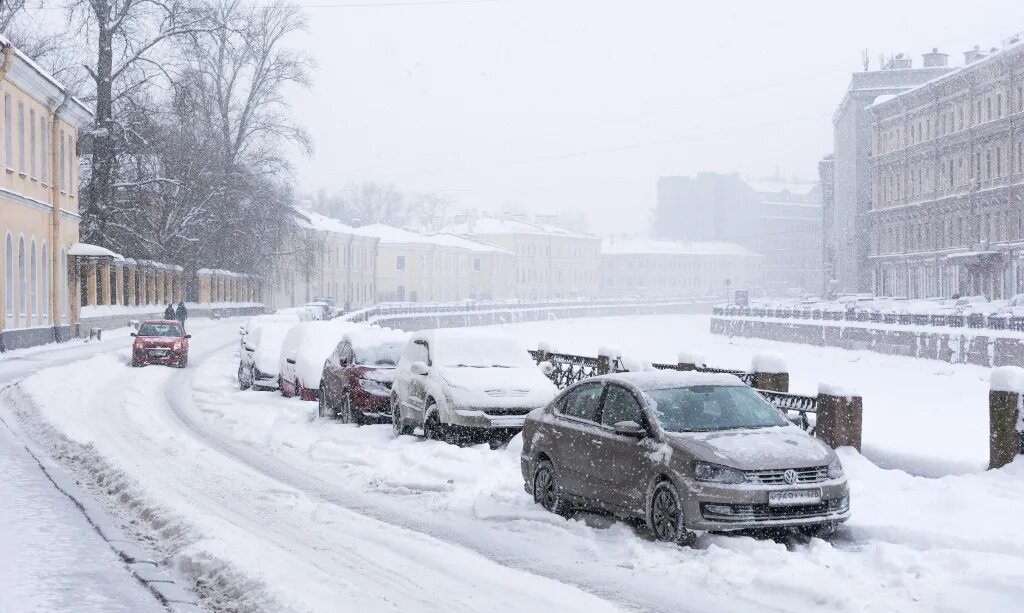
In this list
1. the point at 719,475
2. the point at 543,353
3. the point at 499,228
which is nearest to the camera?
the point at 719,475

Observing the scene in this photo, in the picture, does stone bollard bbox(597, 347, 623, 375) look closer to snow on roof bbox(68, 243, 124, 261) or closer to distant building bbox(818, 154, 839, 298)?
snow on roof bbox(68, 243, 124, 261)

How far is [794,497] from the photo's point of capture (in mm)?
10031

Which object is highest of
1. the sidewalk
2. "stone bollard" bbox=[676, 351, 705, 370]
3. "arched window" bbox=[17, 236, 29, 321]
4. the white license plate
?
"arched window" bbox=[17, 236, 29, 321]

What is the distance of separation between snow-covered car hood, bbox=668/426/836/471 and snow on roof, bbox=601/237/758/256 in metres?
161

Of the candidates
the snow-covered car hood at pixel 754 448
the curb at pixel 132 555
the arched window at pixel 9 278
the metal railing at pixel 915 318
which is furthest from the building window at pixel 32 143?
the snow-covered car hood at pixel 754 448

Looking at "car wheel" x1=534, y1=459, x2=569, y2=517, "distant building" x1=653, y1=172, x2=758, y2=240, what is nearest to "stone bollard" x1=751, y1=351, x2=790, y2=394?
"car wheel" x1=534, y1=459, x2=569, y2=517

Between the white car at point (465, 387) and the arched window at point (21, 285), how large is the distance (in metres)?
25.7

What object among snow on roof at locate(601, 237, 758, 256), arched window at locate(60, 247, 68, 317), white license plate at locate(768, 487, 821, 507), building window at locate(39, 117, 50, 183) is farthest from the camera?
snow on roof at locate(601, 237, 758, 256)

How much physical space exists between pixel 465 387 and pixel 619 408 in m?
5.64

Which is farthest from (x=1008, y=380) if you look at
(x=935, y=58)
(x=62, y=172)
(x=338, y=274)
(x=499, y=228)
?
(x=499, y=228)

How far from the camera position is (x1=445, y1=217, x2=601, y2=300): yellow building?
154 m

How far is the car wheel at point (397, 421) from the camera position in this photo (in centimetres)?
1802

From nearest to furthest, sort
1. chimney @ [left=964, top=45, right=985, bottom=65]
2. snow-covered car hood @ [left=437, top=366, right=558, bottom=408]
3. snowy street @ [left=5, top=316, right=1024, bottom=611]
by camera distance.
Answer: snowy street @ [left=5, top=316, right=1024, bottom=611] → snow-covered car hood @ [left=437, top=366, right=558, bottom=408] → chimney @ [left=964, top=45, right=985, bottom=65]

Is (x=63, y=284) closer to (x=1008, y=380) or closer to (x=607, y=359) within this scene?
(x=607, y=359)
